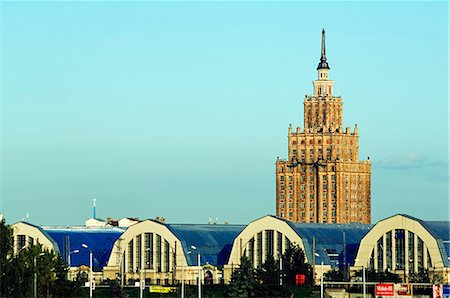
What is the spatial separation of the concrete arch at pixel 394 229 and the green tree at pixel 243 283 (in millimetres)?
42015

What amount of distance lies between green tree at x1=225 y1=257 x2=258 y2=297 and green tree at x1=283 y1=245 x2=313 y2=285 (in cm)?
2575

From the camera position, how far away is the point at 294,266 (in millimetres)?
174500

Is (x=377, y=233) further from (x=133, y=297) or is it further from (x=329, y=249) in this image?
(x=133, y=297)

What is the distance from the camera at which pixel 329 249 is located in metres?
194

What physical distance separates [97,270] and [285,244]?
2638 cm

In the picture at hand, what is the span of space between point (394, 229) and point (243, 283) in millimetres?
44675

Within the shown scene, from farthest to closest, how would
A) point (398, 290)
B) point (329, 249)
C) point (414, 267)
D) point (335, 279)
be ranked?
point (329, 249) → point (414, 267) → point (335, 279) → point (398, 290)

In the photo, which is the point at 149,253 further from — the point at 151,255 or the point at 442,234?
the point at 442,234

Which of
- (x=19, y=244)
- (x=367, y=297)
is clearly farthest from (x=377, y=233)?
(x=19, y=244)

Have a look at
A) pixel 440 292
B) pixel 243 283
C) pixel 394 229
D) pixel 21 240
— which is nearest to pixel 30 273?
pixel 243 283

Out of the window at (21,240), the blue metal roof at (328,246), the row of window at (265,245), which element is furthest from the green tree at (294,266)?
the window at (21,240)

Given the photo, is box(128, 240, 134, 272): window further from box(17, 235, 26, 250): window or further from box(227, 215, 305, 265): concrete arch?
box(17, 235, 26, 250): window

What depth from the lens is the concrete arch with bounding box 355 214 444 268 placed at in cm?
17900

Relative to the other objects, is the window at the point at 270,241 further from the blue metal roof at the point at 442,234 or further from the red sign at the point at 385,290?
the red sign at the point at 385,290
